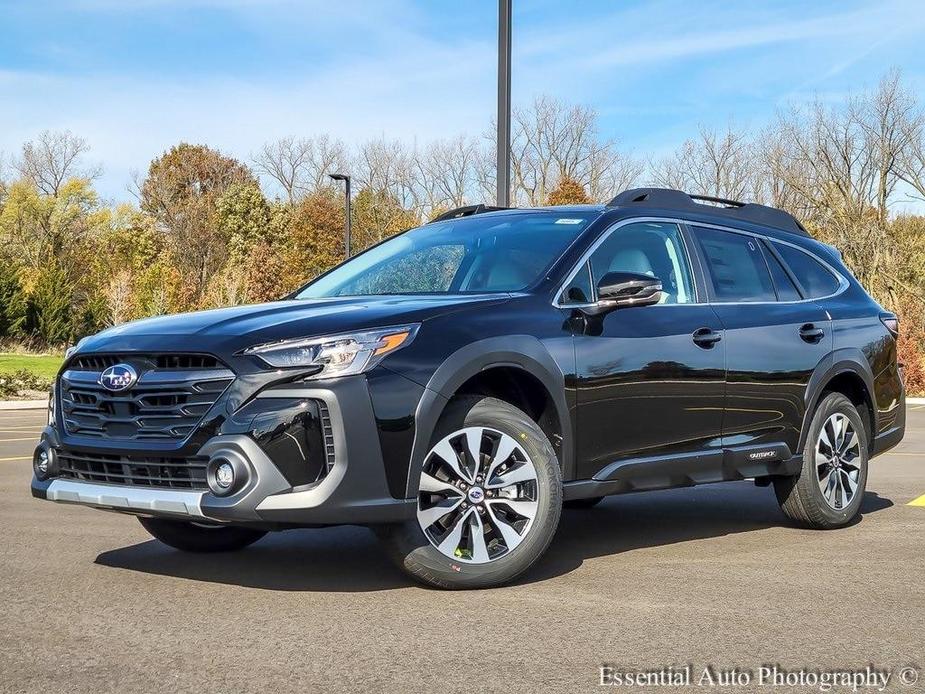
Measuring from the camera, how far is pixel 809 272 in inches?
311

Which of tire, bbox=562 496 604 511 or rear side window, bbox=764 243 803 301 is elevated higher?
rear side window, bbox=764 243 803 301

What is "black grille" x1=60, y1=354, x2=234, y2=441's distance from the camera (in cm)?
512

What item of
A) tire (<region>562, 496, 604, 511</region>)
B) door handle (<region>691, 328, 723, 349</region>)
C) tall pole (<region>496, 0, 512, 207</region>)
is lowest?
tire (<region>562, 496, 604, 511</region>)

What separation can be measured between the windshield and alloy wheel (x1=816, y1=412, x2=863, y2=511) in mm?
2165

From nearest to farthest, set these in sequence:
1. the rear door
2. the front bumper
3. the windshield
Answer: the front bumper < the windshield < the rear door

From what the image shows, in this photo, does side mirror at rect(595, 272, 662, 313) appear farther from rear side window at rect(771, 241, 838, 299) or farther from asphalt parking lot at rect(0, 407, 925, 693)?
rear side window at rect(771, 241, 838, 299)

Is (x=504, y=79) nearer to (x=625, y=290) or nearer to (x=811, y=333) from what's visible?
(x=811, y=333)

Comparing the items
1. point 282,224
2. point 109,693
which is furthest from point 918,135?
point 109,693

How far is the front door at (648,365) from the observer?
6.03 m

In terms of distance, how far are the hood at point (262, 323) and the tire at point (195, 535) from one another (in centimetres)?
118

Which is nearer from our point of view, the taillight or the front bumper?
the front bumper

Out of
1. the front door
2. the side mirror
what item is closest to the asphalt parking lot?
the front door

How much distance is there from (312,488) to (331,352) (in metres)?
0.56

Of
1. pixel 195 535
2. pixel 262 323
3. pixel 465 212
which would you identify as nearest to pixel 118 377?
pixel 262 323
